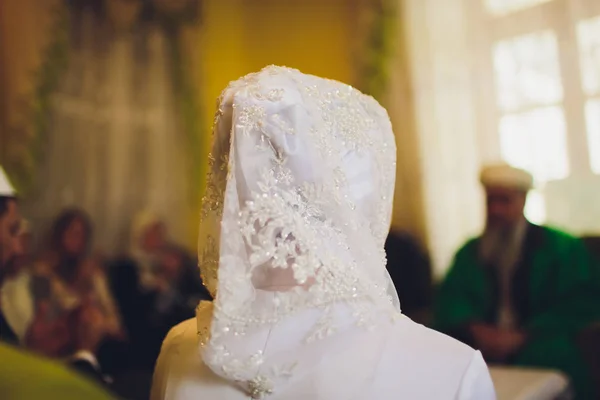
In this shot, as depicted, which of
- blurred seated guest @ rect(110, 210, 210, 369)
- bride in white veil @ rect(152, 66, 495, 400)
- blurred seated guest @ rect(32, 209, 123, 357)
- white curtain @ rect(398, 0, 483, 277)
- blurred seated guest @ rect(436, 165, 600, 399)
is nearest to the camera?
bride in white veil @ rect(152, 66, 495, 400)

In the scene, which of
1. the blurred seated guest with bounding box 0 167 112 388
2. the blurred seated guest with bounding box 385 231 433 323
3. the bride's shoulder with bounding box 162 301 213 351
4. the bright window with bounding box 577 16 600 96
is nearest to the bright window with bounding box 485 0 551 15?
the bright window with bounding box 577 16 600 96

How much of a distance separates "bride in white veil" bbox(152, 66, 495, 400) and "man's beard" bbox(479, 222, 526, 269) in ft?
5.84

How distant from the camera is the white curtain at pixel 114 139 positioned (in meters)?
3.54

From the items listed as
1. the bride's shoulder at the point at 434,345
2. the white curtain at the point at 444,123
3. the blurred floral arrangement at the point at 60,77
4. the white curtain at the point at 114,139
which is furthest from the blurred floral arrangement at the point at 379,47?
the bride's shoulder at the point at 434,345

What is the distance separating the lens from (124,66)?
3877 millimetres

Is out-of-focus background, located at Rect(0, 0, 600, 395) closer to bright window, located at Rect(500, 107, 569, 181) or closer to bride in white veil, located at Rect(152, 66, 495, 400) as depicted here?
bright window, located at Rect(500, 107, 569, 181)

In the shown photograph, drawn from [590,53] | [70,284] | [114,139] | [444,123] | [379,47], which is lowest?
[70,284]

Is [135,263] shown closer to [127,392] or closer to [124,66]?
[124,66]

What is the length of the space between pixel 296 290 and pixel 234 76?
357 centimetres

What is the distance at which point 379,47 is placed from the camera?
3.31 metres

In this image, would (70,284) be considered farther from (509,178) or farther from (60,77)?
(509,178)

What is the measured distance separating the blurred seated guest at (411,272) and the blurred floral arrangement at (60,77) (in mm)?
1628

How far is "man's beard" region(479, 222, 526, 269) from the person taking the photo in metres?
2.54

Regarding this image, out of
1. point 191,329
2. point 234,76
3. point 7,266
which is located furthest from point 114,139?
point 191,329
